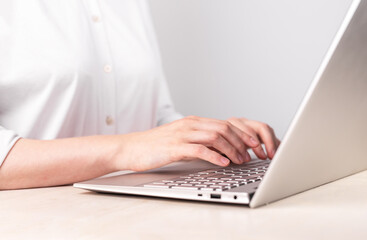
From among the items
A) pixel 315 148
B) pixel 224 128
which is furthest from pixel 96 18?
pixel 315 148

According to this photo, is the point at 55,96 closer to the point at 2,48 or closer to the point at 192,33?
the point at 2,48

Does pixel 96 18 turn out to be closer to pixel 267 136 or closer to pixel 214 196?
pixel 267 136

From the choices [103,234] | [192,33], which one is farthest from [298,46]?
[103,234]

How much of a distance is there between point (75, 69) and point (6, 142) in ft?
1.28

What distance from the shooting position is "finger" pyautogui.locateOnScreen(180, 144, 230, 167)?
0.82 m

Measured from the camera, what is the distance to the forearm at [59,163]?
3.07ft

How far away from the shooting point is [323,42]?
7.50 ft

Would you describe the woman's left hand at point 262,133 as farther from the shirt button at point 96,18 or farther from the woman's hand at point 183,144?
the shirt button at point 96,18

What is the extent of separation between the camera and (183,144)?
857mm

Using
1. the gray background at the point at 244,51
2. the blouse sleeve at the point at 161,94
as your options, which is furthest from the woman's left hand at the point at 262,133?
the gray background at the point at 244,51

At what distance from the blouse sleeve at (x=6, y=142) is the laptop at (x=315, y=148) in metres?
0.27

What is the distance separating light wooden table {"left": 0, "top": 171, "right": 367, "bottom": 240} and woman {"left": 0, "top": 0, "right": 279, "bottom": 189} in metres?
0.20

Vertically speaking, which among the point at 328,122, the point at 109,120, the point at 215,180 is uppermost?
the point at 328,122

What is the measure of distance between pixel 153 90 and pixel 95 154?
2.27 feet
